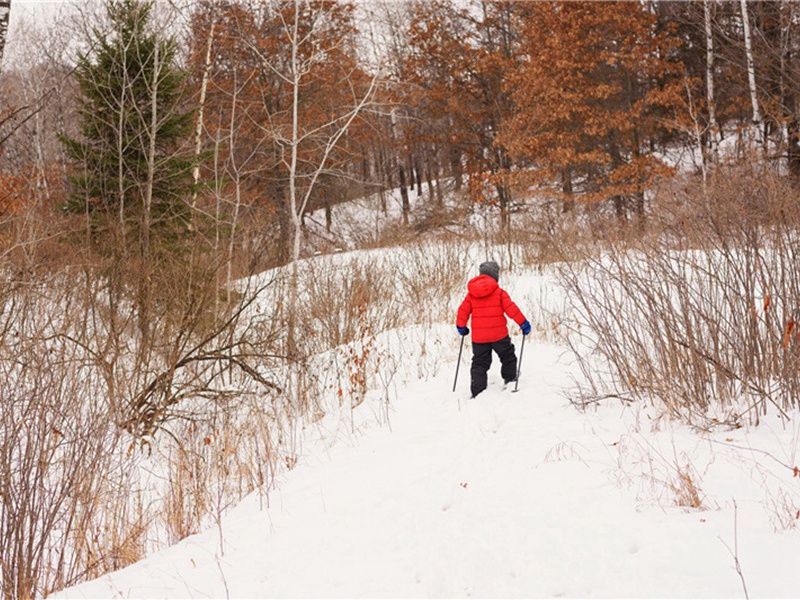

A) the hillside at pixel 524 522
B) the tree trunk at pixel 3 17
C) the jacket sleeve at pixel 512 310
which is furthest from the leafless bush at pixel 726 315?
the tree trunk at pixel 3 17

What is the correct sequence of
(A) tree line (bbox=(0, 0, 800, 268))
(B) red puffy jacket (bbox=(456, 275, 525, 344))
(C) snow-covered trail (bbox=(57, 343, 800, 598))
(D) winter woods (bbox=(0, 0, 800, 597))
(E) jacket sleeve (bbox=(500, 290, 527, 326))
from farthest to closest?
(A) tree line (bbox=(0, 0, 800, 268)), (B) red puffy jacket (bbox=(456, 275, 525, 344)), (E) jacket sleeve (bbox=(500, 290, 527, 326)), (D) winter woods (bbox=(0, 0, 800, 597)), (C) snow-covered trail (bbox=(57, 343, 800, 598))

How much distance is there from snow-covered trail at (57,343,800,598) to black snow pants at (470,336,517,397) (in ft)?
4.36

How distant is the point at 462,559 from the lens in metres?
2.77

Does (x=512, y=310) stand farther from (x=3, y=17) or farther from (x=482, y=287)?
(x=3, y=17)

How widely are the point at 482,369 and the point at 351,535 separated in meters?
2.92

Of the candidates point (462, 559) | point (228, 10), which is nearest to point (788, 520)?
point (462, 559)

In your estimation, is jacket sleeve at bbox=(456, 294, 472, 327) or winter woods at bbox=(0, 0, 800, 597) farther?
jacket sleeve at bbox=(456, 294, 472, 327)

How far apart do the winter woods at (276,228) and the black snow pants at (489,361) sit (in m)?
1.01

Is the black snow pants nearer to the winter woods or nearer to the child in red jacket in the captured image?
the child in red jacket

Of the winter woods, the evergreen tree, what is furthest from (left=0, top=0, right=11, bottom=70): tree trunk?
the evergreen tree

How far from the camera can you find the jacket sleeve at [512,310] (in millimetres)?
5623

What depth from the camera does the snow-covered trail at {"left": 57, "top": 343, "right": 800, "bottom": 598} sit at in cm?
242

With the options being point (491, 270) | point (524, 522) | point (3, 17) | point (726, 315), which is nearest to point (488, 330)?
point (491, 270)

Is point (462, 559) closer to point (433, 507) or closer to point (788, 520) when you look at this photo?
point (433, 507)
